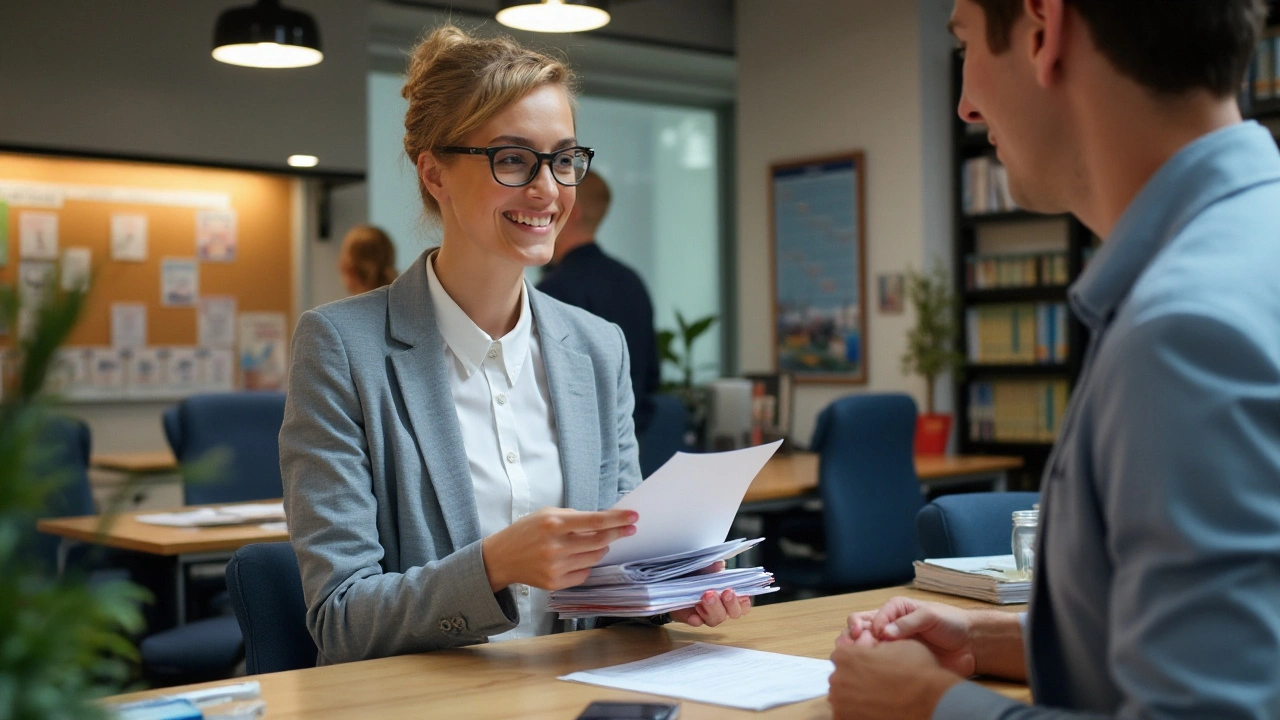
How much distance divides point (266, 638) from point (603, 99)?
24.2 ft

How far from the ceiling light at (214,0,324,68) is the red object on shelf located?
3121 mm

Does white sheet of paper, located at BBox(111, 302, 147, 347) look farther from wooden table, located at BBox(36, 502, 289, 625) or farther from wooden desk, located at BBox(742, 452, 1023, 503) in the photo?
wooden desk, located at BBox(742, 452, 1023, 503)

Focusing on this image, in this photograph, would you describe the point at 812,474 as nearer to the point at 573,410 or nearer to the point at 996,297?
the point at 996,297

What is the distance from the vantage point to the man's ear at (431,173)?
1.90 metres

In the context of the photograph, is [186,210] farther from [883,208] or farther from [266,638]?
[266,638]

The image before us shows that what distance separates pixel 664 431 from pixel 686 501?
3397 mm

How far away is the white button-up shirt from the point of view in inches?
70.2

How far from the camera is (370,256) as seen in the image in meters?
5.21

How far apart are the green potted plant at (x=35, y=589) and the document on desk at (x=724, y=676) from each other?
76cm

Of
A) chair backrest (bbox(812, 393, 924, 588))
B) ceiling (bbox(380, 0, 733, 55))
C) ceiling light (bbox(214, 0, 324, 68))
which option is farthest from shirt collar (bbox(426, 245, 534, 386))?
ceiling (bbox(380, 0, 733, 55))

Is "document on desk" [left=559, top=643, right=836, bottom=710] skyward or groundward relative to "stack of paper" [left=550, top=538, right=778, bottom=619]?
groundward

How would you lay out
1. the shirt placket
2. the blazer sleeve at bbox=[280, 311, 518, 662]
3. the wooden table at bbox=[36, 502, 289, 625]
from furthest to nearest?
the wooden table at bbox=[36, 502, 289, 625]
the shirt placket
the blazer sleeve at bbox=[280, 311, 518, 662]

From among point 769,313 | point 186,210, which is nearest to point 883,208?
point 769,313

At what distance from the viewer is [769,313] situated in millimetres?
7719
